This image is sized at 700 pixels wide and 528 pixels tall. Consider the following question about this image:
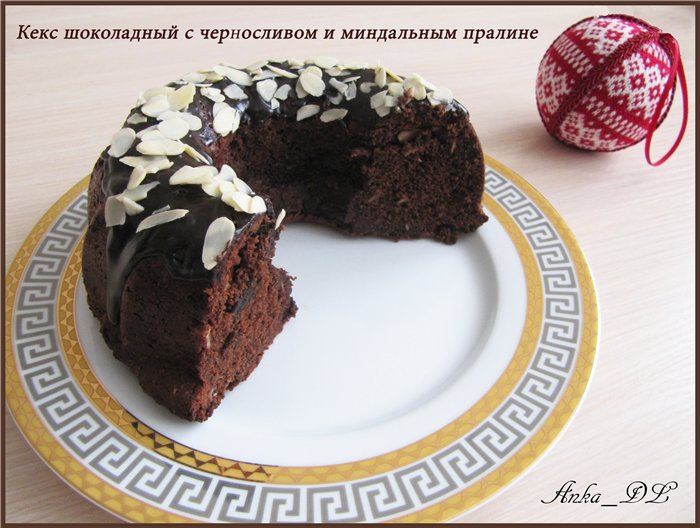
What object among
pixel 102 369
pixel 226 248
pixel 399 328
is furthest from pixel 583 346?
pixel 102 369

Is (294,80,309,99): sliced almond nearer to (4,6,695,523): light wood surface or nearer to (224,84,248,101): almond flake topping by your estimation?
(224,84,248,101): almond flake topping

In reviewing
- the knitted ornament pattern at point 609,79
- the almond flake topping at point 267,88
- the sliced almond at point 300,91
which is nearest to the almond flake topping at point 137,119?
the almond flake topping at point 267,88

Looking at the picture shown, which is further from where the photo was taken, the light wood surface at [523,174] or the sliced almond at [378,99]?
the sliced almond at [378,99]

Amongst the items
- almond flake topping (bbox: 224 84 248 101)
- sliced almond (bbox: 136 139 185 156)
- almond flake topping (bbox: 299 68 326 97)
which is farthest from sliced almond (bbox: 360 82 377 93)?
sliced almond (bbox: 136 139 185 156)

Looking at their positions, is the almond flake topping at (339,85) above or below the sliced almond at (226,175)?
above

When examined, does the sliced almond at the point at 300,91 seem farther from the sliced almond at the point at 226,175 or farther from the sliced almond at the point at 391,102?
the sliced almond at the point at 226,175

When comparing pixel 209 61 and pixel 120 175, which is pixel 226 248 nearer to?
pixel 120 175
